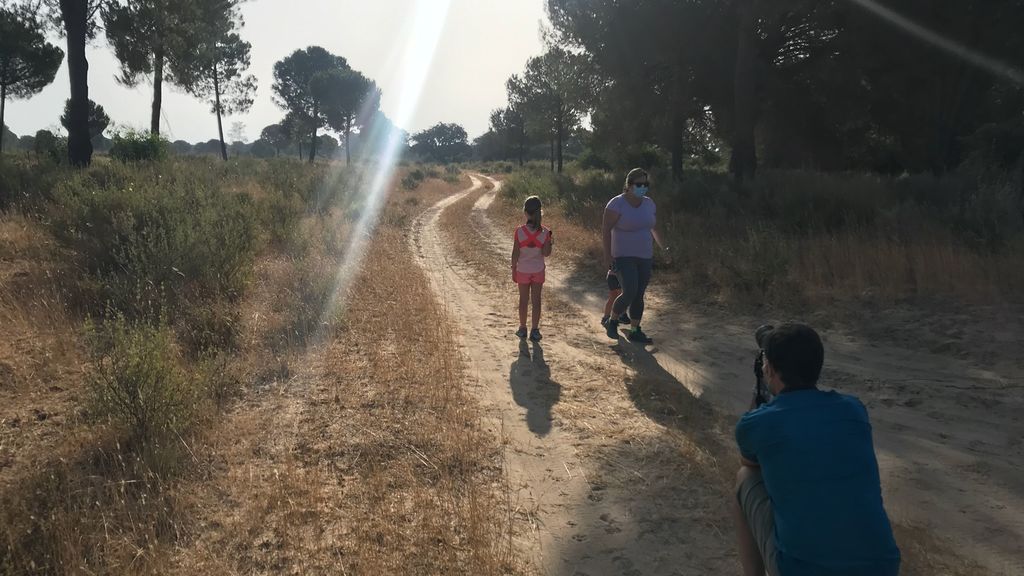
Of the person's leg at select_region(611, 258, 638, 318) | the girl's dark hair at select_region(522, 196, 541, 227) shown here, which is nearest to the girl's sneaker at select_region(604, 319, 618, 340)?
the person's leg at select_region(611, 258, 638, 318)

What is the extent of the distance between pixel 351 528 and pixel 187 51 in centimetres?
1806

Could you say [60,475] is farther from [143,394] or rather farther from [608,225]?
[608,225]

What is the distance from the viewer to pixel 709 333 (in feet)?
21.8

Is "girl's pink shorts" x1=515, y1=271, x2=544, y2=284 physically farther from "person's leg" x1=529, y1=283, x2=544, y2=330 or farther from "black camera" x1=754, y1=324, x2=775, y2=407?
"black camera" x1=754, y1=324, x2=775, y2=407

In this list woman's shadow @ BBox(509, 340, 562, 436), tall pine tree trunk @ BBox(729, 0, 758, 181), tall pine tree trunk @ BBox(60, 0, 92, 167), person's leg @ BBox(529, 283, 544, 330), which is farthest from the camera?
tall pine tree trunk @ BBox(729, 0, 758, 181)

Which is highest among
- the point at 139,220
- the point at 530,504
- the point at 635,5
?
the point at 635,5

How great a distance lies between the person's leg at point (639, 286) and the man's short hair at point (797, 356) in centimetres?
396

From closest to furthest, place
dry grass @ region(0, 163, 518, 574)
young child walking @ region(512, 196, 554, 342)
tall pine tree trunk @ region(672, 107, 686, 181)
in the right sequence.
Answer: dry grass @ region(0, 163, 518, 574) < young child walking @ region(512, 196, 554, 342) < tall pine tree trunk @ region(672, 107, 686, 181)

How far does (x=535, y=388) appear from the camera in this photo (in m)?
4.98

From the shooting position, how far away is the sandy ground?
Answer: 2924mm

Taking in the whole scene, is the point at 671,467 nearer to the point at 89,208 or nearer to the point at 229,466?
the point at 229,466

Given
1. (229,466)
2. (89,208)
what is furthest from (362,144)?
(229,466)

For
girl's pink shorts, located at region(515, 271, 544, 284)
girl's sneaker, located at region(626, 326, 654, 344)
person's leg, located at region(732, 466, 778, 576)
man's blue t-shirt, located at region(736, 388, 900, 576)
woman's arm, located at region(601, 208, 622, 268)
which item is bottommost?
girl's sneaker, located at region(626, 326, 654, 344)

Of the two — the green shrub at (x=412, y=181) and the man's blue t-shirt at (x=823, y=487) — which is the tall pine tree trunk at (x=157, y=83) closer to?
the green shrub at (x=412, y=181)
